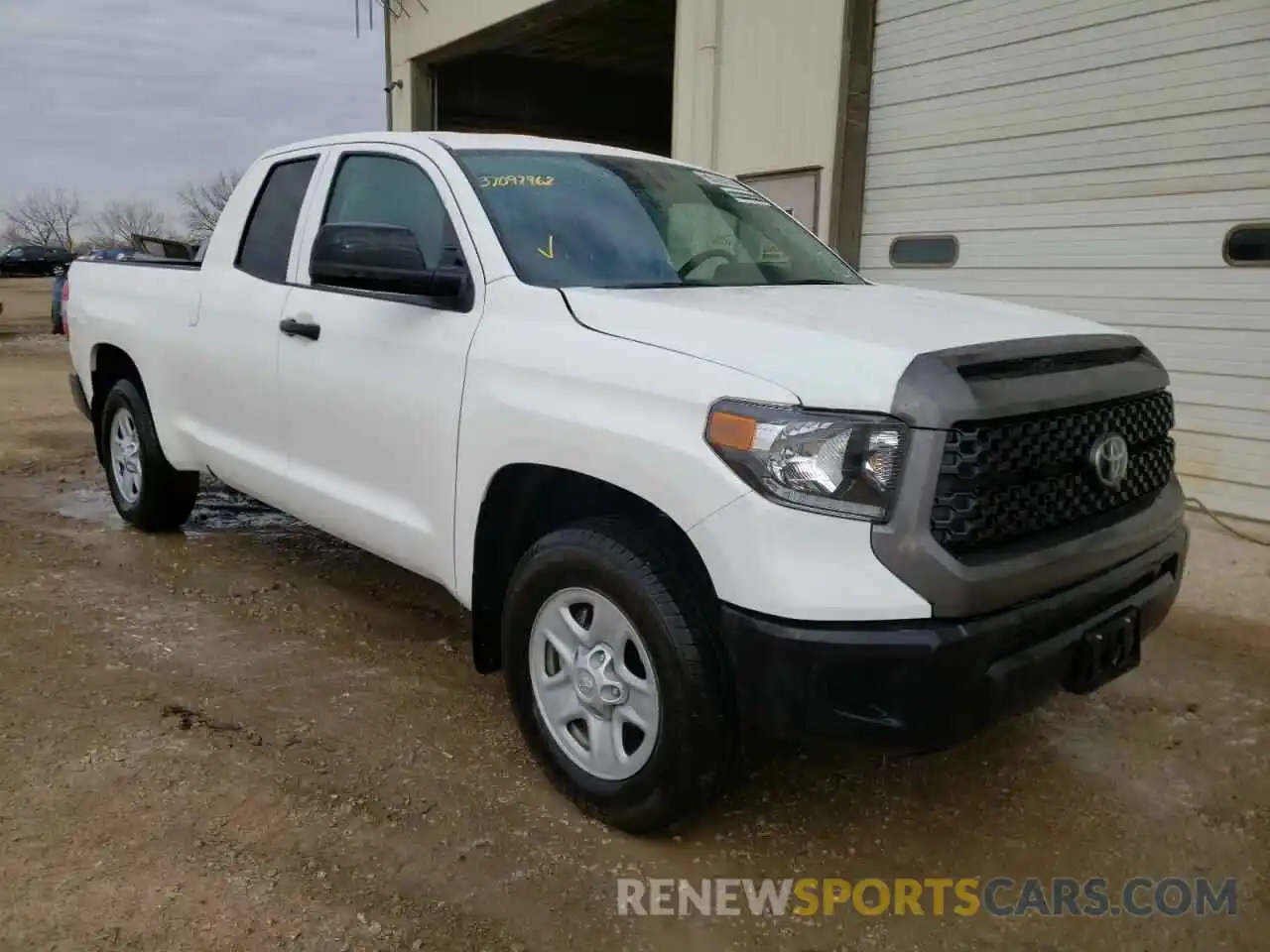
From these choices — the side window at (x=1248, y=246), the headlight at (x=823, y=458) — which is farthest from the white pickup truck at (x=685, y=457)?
the side window at (x=1248, y=246)

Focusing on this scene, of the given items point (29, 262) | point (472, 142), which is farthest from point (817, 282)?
point (29, 262)

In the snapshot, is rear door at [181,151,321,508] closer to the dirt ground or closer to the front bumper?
the dirt ground

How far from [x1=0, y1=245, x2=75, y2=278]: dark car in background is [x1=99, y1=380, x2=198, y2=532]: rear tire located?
51300 millimetres

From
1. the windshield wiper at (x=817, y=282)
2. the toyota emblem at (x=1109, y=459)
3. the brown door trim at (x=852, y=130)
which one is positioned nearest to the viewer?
the toyota emblem at (x=1109, y=459)

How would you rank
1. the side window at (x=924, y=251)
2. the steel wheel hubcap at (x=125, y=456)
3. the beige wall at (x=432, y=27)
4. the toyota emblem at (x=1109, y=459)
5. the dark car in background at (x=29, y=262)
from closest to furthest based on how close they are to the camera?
the toyota emblem at (x=1109, y=459), the steel wheel hubcap at (x=125, y=456), the side window at (x=924, y=251), the beige wall at (x=432, y=27), the dark car in background at (x=29, y=262)

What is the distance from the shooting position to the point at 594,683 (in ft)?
9.12

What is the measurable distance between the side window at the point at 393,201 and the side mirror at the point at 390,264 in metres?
0.19

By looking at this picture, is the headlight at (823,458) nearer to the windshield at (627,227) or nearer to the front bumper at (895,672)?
the front bumper at (895,672)

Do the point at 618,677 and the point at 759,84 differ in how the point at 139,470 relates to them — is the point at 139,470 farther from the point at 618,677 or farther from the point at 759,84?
the point at 759,84

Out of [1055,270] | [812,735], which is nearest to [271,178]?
[812,735]

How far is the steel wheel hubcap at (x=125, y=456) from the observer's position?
17.4ft

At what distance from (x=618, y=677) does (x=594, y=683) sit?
3.4 inches

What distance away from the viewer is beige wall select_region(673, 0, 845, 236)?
8312 mm

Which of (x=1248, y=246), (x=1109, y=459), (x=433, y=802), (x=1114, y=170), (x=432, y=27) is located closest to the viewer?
(x=1109, y=459)
